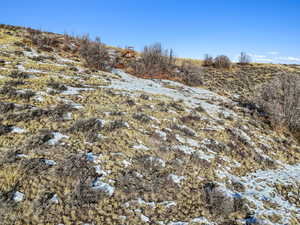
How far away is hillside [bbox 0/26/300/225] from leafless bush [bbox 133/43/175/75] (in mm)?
11164

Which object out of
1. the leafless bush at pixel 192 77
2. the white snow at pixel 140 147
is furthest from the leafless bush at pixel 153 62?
the white snow at pixel 140 147

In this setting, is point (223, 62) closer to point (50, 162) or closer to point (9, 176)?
point (50, 162)

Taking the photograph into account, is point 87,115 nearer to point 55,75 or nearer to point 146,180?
point 146,180

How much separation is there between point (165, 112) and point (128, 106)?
1527mm

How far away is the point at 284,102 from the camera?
11.3 metres

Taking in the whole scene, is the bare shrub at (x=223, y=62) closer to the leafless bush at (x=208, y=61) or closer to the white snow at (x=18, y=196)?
the leafless bush at (x=208, y=61)

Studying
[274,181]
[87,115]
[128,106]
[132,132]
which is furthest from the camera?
[128,106]

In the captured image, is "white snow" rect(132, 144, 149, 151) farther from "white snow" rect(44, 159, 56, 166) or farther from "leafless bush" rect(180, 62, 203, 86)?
"leafless bush" rect(180, 62, 203, 86)

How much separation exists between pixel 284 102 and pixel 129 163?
10578 millimetres

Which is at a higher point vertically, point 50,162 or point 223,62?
point 223,62

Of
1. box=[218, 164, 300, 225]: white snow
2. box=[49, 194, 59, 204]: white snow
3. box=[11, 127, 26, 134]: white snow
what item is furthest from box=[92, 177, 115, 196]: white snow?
box=[218, 164, 300, 225]: white snow

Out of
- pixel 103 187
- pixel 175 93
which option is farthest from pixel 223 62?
pixel 103 187

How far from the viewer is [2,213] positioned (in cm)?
324

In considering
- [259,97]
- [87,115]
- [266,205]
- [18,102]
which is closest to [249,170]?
[266,205]
